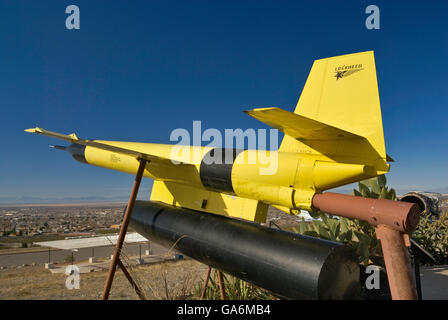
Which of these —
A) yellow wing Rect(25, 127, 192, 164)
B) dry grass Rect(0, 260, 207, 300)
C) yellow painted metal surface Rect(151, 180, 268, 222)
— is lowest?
dry grass Rect(0, 260, 207, 300)

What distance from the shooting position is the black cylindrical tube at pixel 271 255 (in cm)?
339

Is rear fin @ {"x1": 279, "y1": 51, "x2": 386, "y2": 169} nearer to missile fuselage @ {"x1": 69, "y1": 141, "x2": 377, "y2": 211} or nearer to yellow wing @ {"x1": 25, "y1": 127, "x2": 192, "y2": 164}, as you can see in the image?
missile fuselage @ {"x1": 69, "y1": 141, "x2": 377, "y2": 211}

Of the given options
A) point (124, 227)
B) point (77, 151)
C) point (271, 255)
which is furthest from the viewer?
point (77, 151)

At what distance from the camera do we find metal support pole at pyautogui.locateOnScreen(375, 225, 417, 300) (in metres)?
2.99

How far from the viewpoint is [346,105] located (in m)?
3.99

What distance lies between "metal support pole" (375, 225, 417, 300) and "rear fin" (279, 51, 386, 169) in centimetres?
103

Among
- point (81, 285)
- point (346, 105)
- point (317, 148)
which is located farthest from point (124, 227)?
point (81, 285)

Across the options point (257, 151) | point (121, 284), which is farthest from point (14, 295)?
point (257, 151)

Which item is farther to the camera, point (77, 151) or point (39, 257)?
point (39, 257)

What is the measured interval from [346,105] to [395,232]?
1.85m

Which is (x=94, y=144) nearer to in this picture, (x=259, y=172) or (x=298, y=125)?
(x=259, y=172)

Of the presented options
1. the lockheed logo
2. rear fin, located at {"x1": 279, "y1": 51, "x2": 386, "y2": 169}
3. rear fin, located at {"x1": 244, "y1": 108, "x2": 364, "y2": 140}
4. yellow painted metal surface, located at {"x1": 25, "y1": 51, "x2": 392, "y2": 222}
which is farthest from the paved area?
the lockheed logo
